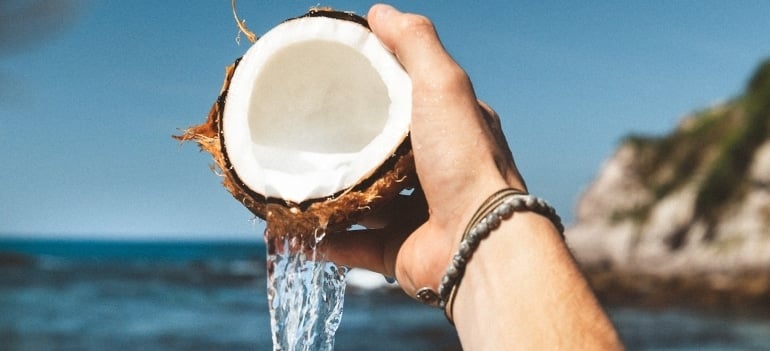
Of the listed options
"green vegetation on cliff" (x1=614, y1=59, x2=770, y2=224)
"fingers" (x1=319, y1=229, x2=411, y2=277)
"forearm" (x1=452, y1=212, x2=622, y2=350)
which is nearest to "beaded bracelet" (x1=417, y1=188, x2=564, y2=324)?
"forearm" (x1=452, y1=212, x2=622, y2=350)

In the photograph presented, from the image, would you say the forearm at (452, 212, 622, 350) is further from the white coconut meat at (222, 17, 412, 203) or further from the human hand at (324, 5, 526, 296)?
the white coconut meat at (222, 17, 412, 203)

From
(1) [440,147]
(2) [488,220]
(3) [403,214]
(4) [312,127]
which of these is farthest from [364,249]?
(2) [488,220]

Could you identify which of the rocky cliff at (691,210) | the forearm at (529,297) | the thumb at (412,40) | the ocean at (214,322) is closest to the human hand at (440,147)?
the thumb at (412,40)

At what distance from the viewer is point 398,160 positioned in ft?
6.62

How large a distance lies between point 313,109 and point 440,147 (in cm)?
50

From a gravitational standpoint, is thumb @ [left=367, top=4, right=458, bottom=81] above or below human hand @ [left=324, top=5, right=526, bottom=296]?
above

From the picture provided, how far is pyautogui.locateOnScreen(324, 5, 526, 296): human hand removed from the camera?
72.3 inches

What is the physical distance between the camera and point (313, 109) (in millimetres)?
2279

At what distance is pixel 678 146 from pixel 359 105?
29.0 meters

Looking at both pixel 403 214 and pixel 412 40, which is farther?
pixel 403 214

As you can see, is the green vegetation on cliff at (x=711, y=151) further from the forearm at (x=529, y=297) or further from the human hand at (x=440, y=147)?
the forearm at (x=529, y=297)

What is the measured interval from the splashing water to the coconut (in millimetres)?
73

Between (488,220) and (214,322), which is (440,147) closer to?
(488,220)

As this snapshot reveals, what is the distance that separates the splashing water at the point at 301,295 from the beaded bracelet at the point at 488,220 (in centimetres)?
48
